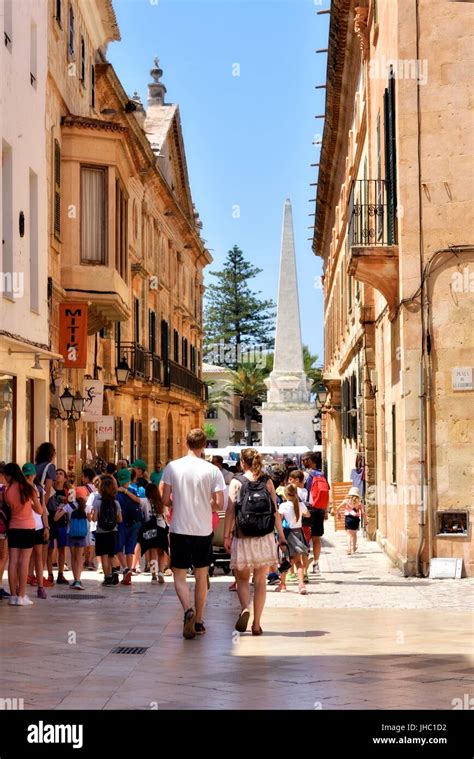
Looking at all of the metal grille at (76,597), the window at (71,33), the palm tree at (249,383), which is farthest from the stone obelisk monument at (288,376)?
the metal grille at (76,597)

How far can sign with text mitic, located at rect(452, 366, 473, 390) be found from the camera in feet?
58.5

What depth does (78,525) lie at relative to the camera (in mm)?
16703

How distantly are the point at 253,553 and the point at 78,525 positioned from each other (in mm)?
4916

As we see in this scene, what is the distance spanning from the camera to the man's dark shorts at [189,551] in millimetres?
11844

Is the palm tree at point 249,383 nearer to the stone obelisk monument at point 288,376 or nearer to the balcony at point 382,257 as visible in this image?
the stone obelisk monument at point 288,376

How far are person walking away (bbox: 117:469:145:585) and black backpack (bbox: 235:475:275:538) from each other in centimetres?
539

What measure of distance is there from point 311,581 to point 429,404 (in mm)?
3022

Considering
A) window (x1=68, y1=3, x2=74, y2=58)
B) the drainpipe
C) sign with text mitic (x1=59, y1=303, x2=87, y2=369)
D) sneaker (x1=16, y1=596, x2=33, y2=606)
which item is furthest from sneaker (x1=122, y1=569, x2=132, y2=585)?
window (x1=68, y1=3, x2=74, y2=58)

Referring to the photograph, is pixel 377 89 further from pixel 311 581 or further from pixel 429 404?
pixel 311 581

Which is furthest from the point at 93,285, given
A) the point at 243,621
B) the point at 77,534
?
the point at 243,621

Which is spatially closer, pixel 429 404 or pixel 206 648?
pixel 206 648

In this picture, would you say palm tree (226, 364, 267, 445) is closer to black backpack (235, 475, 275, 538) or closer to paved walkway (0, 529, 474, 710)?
paved walkway (0, 529, 474, 710)
